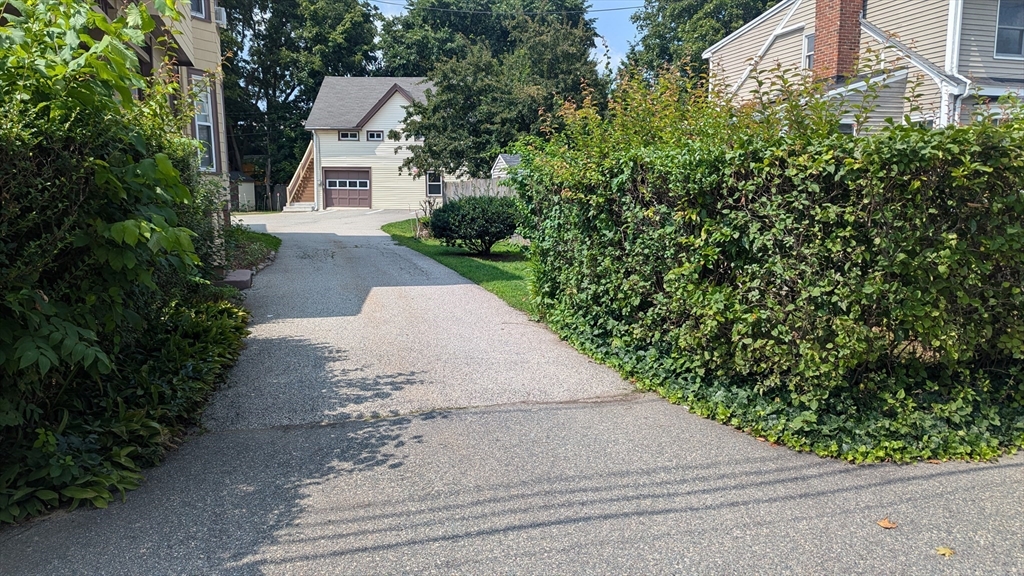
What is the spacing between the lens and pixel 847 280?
452cm

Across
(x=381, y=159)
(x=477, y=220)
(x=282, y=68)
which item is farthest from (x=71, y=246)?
(x=282, y=68)

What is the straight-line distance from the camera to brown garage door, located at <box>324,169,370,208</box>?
41062 millimetres

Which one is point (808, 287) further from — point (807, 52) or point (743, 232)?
point (807, 52)

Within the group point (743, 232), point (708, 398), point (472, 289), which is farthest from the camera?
point (472, 289)

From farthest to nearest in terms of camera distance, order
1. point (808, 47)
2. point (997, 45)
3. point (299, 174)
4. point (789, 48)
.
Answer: point (299, 174)
point (789, 48)
point (808, 47)
point (997, 45)

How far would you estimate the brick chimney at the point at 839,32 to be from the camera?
15.1 metres

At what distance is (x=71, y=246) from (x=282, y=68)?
47.5 meters

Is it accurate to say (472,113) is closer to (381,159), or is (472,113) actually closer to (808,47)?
(808,47)

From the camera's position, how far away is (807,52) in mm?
18969

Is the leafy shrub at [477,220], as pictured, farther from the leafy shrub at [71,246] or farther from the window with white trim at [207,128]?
the leafy shrub at [71,246]

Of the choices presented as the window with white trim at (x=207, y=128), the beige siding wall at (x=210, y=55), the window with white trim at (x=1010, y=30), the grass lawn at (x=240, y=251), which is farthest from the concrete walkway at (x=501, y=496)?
the window with white trim at (x=1010, y=30)

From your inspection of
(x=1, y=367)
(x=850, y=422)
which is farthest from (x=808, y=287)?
(x=1, y=367)

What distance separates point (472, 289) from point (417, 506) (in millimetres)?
7915

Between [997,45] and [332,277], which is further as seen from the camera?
[997,45]
